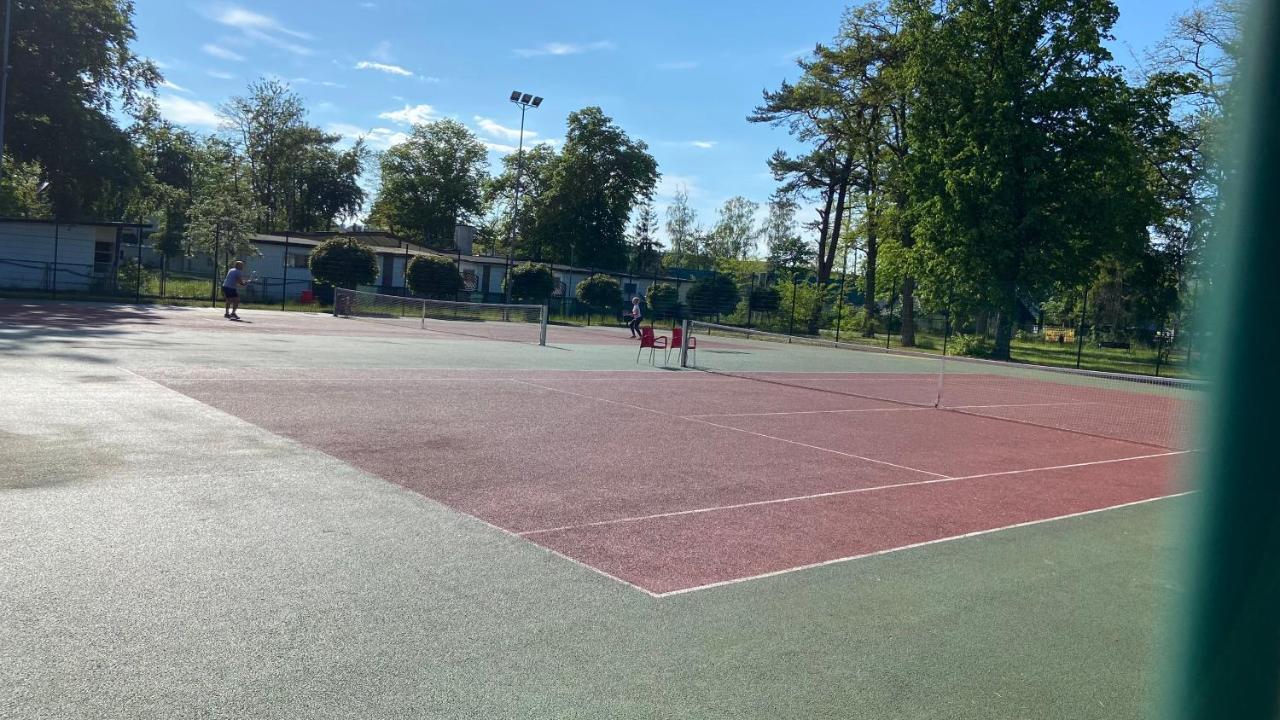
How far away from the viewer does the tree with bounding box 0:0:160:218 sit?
34.7 m

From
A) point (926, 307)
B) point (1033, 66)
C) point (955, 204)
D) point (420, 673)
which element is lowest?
point (420, 673)

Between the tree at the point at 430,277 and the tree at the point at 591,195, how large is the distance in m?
33.1

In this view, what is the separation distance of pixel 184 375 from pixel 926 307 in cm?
3529

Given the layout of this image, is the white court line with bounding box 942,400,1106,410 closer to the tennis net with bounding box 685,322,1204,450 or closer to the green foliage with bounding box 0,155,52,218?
the tennis net with bounding box 685,322,1204,450

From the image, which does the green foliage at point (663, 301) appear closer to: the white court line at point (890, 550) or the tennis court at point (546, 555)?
the tennis court at point (546, 555)

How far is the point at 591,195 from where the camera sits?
78.6m

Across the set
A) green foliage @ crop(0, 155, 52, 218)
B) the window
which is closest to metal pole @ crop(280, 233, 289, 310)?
the window

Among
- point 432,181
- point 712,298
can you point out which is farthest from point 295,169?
point 712,298

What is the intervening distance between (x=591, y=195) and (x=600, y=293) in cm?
3019

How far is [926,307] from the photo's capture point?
138 ft

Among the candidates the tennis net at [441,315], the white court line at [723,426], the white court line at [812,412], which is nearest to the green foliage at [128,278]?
the tennis net at [441,315]

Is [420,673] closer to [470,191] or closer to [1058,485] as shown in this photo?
[1058,485]

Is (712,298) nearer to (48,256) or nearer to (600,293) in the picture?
(600,293)

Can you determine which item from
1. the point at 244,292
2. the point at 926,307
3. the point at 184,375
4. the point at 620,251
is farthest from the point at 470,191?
the point at 184,375
